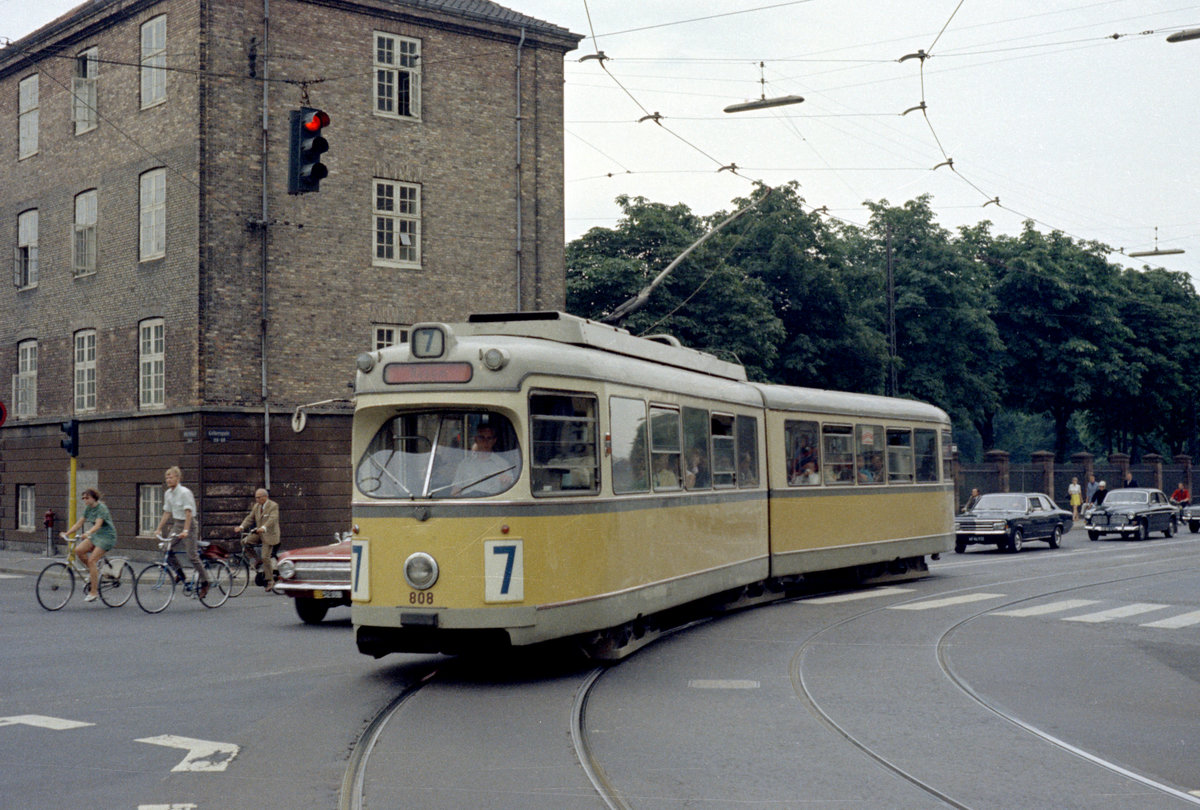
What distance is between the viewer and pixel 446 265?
29.9 m

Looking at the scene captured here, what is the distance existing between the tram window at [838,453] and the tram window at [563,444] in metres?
7.80

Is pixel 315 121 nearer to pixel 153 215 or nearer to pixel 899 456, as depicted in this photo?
pixel 899 456

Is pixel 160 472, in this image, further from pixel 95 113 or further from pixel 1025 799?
pixel 1025 799

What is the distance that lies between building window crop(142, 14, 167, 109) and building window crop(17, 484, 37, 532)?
11071 mm

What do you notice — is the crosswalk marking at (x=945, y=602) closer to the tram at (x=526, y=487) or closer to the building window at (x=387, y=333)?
the tram at (x=526, y=487)

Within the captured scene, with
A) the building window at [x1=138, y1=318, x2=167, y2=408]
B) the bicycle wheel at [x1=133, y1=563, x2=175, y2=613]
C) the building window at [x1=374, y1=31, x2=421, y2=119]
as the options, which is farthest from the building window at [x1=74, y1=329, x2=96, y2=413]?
the bicycle wheel at [x1=133, y1=563, x2=175, y2=613]

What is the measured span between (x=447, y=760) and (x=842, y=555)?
1179 centimetres

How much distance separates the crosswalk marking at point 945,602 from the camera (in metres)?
16.5

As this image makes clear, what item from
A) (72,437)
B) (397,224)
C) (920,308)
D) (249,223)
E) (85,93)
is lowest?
(72,437)

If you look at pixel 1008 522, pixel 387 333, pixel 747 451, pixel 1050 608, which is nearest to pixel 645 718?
pixel 747 451

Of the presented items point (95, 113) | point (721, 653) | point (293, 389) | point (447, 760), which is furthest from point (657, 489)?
point (95, 113)

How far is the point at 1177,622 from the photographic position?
15.6 metres

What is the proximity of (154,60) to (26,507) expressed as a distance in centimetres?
1266

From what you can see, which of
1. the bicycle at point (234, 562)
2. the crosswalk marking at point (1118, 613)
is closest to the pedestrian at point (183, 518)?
the bicycle at point (234, 562)
